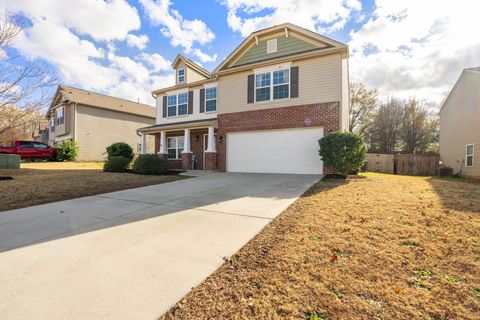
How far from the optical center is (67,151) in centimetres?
2052

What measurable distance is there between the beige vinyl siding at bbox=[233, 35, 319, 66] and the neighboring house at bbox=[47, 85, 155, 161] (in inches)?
607

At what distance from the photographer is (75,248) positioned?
11.3ft

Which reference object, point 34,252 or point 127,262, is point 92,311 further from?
point 34,252

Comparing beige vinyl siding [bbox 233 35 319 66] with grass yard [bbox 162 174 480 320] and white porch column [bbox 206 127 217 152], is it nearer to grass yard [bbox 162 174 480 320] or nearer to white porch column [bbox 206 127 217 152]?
white porch column [bbox 206 127 217 152]

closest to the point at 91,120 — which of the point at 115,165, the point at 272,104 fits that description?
the point at 115,165

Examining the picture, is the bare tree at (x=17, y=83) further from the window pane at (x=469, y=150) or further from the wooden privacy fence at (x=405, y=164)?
the window pane at (x=469, y=150)

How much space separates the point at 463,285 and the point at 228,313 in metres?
2.44

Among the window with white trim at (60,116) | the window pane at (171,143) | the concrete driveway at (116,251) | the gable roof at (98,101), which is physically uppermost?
the gable roof at (98,101)

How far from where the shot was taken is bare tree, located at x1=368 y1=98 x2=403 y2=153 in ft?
96.1

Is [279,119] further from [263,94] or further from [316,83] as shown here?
[316,83]

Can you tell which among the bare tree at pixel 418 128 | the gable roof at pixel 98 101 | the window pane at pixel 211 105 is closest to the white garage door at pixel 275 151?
the window pane at pixel 211 105

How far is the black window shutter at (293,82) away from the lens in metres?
11.9

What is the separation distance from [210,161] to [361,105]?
23504 mm

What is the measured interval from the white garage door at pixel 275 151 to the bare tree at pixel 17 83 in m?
8.46
